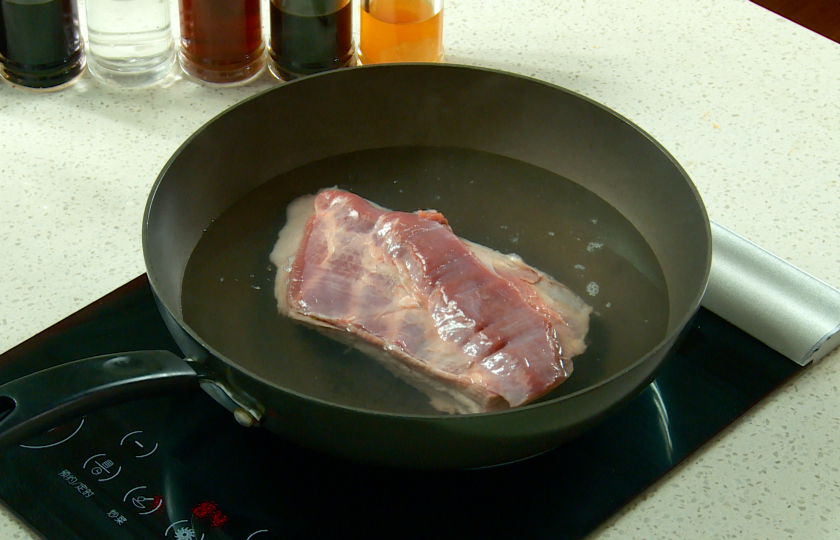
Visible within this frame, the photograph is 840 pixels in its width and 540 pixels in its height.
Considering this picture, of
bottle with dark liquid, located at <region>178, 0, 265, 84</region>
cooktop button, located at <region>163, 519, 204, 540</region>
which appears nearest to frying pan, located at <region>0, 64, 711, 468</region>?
cooktop button, located at <region>163, 519, 204, 540</region>

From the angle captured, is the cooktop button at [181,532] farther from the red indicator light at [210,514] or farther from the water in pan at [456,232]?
the water in pan at [456,232]

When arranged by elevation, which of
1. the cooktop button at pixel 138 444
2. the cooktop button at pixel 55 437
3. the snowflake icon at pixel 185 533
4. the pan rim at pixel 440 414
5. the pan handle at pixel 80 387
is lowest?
the snowflake icon at pixel 185 533

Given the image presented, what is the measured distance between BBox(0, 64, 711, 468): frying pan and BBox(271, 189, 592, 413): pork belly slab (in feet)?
0.07

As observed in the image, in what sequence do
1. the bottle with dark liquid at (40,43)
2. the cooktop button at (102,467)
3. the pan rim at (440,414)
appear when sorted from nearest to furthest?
the pan rim at (440,414) → the cooktop button at (102,467) → the bottle with dark liquid at (40,43)

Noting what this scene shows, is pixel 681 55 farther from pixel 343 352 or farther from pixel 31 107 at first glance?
pixel 31 107

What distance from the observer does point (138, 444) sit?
692 millimetres

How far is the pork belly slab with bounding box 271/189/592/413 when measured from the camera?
0.72 m

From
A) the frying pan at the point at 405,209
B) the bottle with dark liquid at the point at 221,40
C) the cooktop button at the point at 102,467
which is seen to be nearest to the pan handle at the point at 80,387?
the frying pan at the point at 405,209

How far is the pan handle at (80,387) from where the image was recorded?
1.81 ft

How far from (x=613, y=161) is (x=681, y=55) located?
0.41 metres

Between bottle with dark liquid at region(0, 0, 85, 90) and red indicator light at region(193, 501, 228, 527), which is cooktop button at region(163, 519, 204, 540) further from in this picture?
bottle with dark liquid at region(0, 0, 85, 90)

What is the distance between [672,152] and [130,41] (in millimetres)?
706

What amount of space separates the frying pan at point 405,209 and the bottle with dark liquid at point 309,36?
176mm

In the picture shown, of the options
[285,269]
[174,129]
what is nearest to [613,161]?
[285,269]
